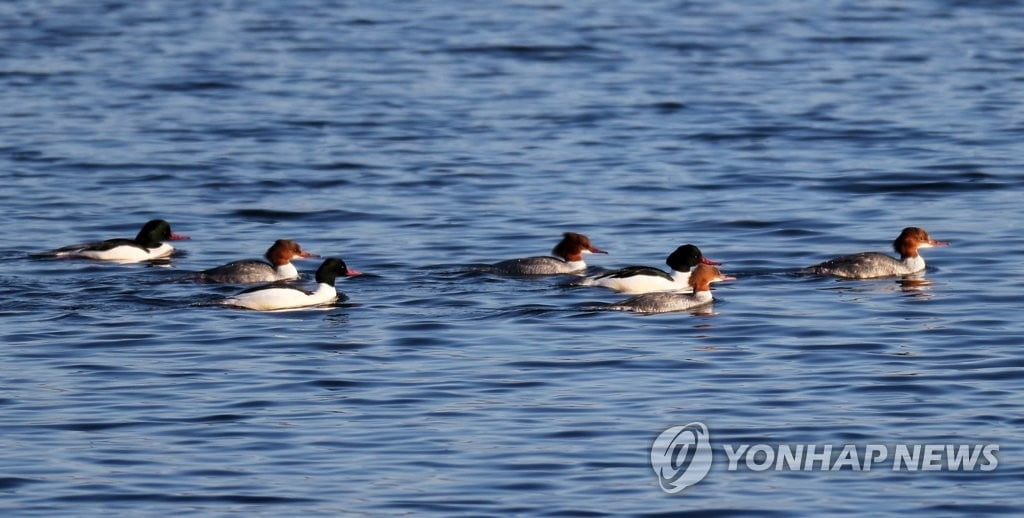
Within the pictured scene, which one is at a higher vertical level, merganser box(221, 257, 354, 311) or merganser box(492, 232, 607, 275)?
merganser box(492, 232, 607, 275)

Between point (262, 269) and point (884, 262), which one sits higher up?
point (884, 262)

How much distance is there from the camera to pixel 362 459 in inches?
452

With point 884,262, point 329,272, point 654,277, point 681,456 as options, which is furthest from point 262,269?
point 681,456

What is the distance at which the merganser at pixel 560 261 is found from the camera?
18.0 m

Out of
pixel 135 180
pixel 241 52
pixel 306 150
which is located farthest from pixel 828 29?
pixel 135 180

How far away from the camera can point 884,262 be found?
703 inches

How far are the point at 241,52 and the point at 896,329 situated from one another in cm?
2166

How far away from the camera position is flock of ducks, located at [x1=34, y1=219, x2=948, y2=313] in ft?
54.6

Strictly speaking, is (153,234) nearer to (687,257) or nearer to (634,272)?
(634,272)

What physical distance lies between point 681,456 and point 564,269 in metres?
6.94

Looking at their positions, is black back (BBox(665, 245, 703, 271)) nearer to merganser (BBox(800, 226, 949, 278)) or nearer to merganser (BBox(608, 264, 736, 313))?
merganser (BBox(608, 264, 736, 313))

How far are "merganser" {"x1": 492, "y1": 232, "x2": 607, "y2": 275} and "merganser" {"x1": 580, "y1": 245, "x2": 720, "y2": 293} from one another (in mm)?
503

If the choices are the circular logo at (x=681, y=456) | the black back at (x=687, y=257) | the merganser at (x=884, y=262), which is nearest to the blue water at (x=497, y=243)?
the circular logo at (x=681, y=456)

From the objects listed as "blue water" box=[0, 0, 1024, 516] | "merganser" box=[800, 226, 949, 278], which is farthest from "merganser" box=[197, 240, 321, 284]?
"merganser" box=[800, 226, 949, 278]
